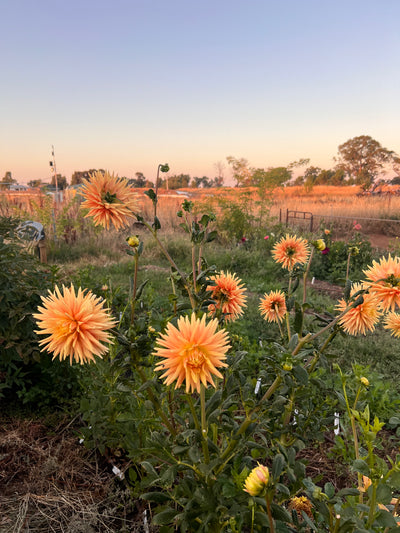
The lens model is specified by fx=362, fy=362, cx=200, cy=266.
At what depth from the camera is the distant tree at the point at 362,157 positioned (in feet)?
83.5

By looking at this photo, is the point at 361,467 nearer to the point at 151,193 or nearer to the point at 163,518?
the point at 163,518

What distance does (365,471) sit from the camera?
2.14ft

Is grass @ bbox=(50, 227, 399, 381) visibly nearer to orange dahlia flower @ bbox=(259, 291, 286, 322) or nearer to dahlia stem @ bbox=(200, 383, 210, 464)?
orange dahlia flower @ bbox=(259, 291, 286, 322)

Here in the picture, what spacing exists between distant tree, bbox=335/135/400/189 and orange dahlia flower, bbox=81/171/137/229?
88.9 feet

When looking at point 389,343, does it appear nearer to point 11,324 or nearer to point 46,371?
point 46,371

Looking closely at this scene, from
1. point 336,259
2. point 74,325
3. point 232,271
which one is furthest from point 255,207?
point 74,325

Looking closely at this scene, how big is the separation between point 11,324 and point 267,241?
488cm

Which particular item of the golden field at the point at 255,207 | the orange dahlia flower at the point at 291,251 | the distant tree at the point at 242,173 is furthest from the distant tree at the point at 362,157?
the orange dahlia flower at the point at 291,251

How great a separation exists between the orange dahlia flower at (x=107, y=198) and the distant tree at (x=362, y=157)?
27.1 metres

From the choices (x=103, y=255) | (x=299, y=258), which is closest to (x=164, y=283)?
(x=103, y=255)

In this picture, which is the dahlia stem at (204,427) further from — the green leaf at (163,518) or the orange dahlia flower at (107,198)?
the orange dahlia flower at (107,198)

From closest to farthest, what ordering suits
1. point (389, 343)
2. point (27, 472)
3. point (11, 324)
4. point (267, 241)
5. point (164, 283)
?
1. point (27, 472)
2. point (11, 324)
3. point (389, 343)
4. point (164, 283)
5. point (267, 241)

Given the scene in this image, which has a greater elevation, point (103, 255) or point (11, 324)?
point (11, 324)

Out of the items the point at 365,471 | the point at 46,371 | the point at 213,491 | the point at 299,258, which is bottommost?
the point at 46,371
